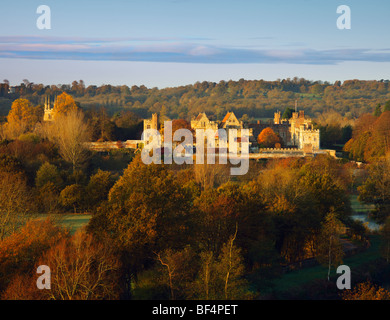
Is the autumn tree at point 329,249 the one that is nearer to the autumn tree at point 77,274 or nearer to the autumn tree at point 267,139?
the autumn tree at point 77,274

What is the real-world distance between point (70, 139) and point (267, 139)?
21407 millimetres

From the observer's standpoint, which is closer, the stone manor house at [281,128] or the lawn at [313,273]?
the lawn at [313,273]

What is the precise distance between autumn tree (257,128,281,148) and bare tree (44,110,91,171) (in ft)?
58.6

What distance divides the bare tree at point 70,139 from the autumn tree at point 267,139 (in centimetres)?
1786

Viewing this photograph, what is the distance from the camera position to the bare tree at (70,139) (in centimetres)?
4272

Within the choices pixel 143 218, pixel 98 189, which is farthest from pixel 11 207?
pixel 98 189

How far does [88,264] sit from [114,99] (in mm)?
125770

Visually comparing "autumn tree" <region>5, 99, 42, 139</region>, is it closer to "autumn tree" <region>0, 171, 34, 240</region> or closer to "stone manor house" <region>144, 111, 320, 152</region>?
"stone manor house" <region>144, 111, 320, 152</region>

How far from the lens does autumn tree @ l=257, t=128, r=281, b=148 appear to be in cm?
5581

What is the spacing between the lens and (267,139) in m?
56.2

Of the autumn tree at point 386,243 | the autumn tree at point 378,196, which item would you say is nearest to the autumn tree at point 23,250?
the autumn tree at point 386,243

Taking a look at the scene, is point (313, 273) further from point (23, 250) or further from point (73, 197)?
point (73, 197)

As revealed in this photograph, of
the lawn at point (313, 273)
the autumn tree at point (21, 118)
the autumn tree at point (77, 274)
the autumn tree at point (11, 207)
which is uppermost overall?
the autumn tree at point (21, 118)

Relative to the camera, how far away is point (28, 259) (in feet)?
58.5
